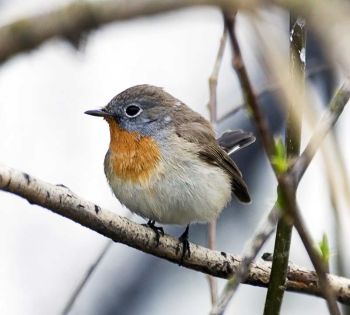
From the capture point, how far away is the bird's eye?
609 centimetres

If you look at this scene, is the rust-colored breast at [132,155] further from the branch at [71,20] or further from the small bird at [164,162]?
the branch at [71,20]

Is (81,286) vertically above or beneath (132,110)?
beneath

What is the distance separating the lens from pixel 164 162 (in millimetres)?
5520

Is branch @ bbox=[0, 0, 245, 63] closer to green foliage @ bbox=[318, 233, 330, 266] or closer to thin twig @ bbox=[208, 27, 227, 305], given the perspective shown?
green foliage @ bbox=[318, 233, 330, 266]

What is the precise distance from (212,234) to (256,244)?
2577 millimetres

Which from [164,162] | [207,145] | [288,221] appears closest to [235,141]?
[207,145]

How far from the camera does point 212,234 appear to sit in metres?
4.78

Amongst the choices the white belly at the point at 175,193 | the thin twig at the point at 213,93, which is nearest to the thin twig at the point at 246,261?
the thin twig at the point at 213,93

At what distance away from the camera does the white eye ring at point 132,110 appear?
6.08 meters

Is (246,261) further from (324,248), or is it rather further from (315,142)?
(324,248)

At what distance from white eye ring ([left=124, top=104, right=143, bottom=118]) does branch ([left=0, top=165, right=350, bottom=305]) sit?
5.00 feet

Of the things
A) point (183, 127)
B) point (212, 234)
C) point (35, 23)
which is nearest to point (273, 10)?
point (35, 23)

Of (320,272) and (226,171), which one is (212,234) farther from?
(320,272)

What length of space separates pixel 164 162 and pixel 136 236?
52.6 inches
